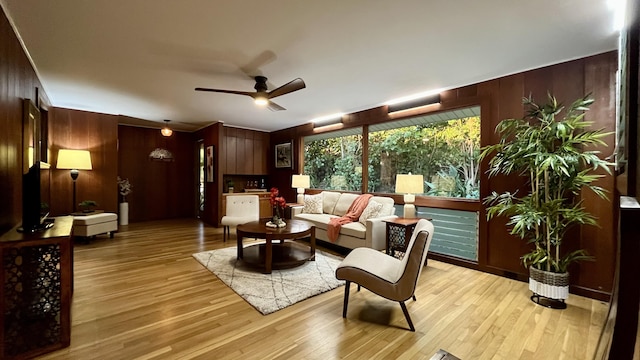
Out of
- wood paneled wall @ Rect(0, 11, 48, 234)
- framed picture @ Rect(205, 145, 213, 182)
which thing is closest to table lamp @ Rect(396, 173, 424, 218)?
wood paneled wall @ Rect(0, 11, 48, 234)

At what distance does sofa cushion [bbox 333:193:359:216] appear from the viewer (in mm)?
5026

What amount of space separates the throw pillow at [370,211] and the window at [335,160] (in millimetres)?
960

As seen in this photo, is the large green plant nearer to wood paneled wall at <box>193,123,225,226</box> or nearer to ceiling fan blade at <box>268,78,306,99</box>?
ceiling fan blade at <box>268,78,306,99</box>

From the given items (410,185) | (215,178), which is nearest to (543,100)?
(410,185)

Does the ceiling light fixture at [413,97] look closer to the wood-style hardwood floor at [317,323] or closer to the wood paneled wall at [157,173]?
the wood-style hardwood floor at [317,323]

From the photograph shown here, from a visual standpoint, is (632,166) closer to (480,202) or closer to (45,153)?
(480,202)

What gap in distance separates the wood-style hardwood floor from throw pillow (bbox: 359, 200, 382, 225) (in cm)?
119

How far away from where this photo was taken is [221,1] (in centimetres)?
206

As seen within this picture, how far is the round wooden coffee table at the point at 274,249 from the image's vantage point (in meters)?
3.46

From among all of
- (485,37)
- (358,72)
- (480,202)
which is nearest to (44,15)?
(358,72)

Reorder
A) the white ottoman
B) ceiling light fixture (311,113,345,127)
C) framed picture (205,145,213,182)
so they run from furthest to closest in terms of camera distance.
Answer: framed picture (205,145,213,182)
ceiling light fixture (311,113,345,127)
the white ottoman

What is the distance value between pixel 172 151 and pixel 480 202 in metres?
7.49

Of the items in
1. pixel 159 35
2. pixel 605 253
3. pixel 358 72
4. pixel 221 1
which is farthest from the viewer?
pixel 358 72

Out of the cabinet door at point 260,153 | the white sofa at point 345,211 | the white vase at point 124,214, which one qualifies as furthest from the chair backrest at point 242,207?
the white vase at point 124,214
